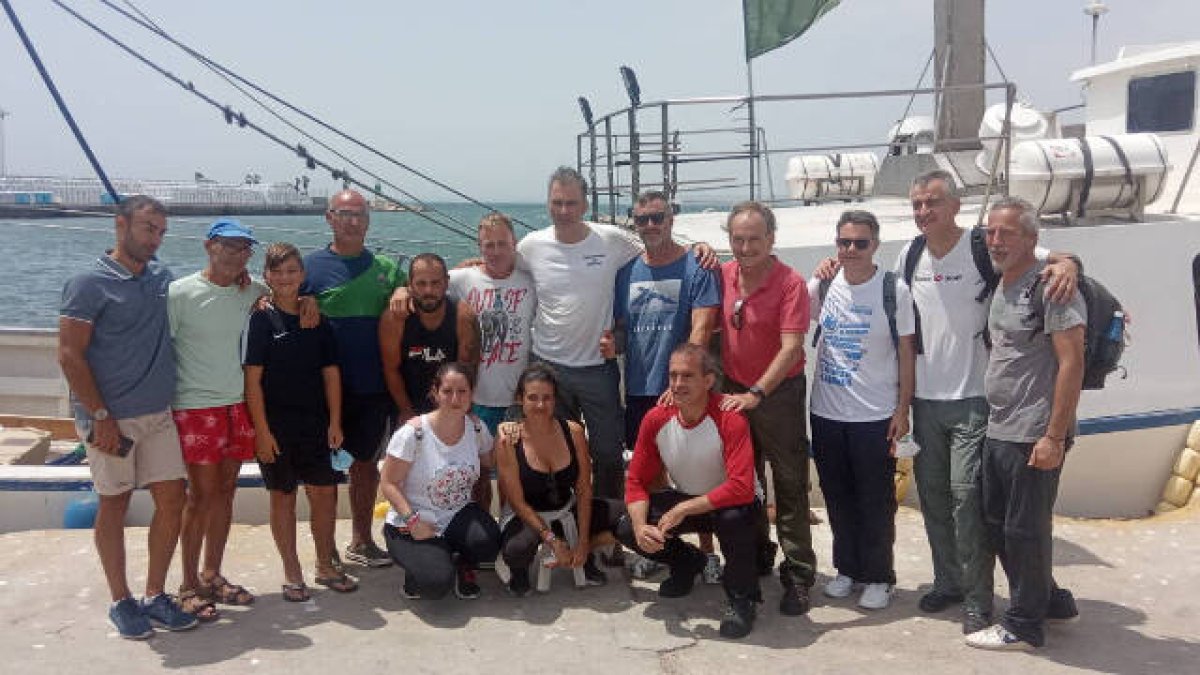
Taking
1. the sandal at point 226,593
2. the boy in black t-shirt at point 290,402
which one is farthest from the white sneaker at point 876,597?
the sandal at point 226,593

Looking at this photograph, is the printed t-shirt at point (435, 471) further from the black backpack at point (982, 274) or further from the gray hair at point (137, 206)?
the black backpack at point (982, 274)

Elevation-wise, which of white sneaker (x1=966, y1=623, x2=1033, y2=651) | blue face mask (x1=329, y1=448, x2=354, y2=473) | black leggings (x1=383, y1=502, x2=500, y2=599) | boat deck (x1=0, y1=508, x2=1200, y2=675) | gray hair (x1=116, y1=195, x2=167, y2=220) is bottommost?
boat deck (x1=0, y1=508, x2=1200, y2=675)

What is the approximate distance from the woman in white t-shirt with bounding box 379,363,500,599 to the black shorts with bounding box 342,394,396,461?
0.32 meters

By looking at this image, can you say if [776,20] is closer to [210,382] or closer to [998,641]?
[998,641]

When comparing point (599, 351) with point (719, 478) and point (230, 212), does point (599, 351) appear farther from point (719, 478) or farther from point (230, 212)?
point (230, 212)

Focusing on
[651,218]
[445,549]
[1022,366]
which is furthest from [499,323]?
[1022,366]

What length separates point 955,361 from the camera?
13.9ft

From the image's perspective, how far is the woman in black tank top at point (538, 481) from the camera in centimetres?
474

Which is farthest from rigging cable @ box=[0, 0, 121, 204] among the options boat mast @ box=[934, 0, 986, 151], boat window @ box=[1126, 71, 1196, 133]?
boat window @ box=[1126, 71, 1196, 133]

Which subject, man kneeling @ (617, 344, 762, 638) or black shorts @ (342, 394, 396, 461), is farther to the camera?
black shorts @ (342, 394, 396, 461)

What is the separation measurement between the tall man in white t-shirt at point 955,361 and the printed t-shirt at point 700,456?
0.89 metres

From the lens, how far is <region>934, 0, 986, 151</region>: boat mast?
8.35m

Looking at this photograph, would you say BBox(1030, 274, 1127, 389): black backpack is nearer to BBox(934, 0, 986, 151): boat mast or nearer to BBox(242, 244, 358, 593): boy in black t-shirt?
BBox(242, 244, 358, 593): boy in black t-shirt

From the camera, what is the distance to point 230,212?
80000 mm
